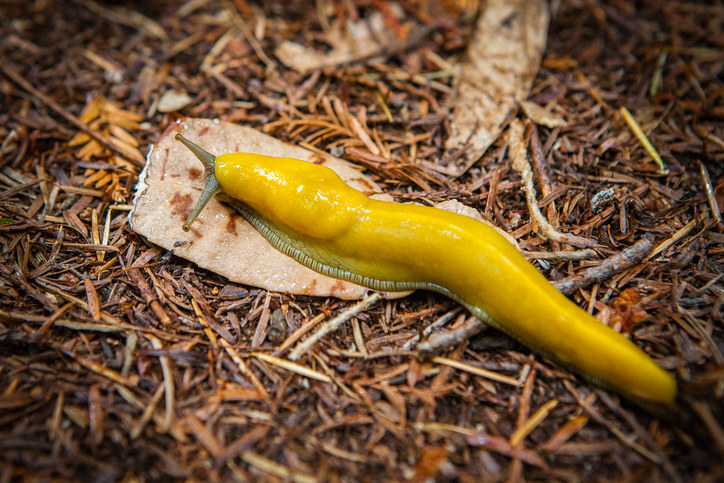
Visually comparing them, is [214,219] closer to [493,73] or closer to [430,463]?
[430,463]

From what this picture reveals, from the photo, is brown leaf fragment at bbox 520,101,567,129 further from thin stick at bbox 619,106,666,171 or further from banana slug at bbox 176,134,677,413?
banana slug at bbox 176,134,677,413

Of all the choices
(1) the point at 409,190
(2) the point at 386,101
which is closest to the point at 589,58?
(2) the point at 386,101

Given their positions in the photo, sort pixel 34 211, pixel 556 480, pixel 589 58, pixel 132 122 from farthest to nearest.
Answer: pixel 589 58
pixel 132 122
pixel 34 211
pixel 556 480

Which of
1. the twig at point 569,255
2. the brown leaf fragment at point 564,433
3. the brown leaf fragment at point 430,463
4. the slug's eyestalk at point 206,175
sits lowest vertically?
the brown leaf fragment at point 430,463

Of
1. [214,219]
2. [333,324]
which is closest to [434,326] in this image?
[333,324]

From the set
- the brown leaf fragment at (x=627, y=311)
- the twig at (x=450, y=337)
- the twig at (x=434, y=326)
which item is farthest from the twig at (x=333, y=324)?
the brown leaf fragment at (x=627, y=311)

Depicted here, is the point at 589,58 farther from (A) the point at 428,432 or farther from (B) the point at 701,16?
(A) the point at 428,432

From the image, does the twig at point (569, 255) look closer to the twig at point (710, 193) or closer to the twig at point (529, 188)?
the twig at point (529, 188)
